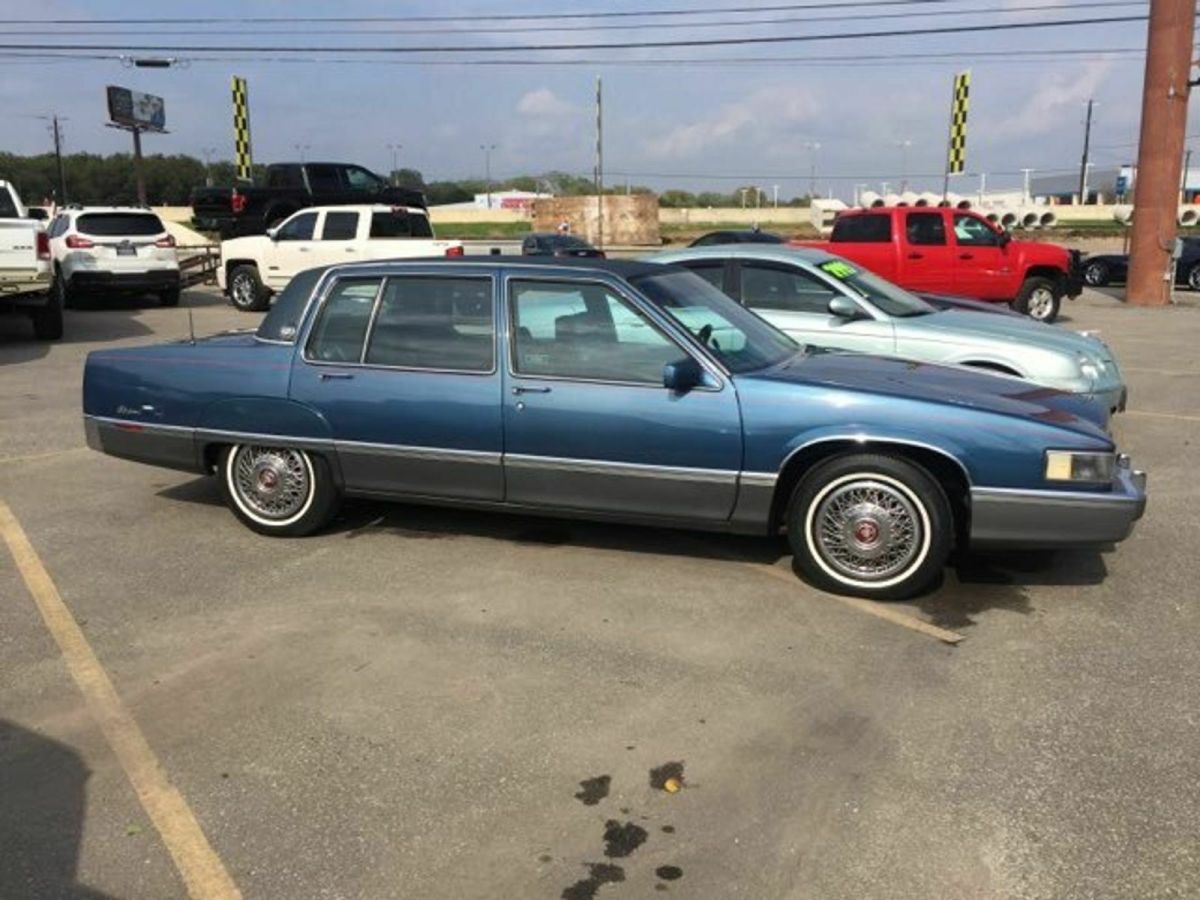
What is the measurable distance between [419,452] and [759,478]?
1717 millimetres

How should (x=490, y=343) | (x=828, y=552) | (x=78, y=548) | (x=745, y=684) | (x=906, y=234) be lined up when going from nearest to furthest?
(x=745, y=684), (x=828, y=552), (x=490, y=343), (x=78, y=548), (x=906, y=234)

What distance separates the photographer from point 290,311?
5.58 m

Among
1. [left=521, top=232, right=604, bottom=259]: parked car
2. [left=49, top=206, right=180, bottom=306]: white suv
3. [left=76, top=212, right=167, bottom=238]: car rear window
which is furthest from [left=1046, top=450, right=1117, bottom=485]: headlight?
[left=521, top=232, right=604, bottom=259]: parked car

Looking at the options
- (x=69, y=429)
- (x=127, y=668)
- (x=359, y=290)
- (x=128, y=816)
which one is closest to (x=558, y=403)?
(x=359, y=290)

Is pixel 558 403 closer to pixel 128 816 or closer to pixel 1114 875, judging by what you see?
pixel 128 816

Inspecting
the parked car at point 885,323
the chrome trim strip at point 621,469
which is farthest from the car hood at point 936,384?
the parked car at point 885,323

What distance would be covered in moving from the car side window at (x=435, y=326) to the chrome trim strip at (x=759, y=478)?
1.37m

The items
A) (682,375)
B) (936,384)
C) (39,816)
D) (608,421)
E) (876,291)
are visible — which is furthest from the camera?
(876,291)

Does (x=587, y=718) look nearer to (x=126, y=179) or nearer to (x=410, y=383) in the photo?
(x=410, y=383)

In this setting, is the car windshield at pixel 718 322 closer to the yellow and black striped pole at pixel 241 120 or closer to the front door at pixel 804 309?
the front door at pixel 804 309

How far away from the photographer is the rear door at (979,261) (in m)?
15.4

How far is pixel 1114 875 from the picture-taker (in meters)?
2.78

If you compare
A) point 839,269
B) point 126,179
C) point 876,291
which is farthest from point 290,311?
point 126,179

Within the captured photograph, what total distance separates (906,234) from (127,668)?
13.7m
